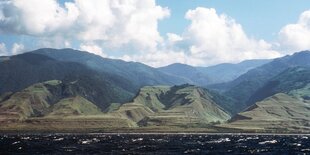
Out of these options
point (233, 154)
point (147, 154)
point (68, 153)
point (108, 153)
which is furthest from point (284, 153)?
point (68, 153)

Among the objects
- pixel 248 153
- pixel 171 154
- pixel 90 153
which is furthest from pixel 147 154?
pixel 248 153

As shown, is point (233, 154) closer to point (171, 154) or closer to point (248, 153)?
point (248, 153)

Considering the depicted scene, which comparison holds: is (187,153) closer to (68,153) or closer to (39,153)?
(68,153)

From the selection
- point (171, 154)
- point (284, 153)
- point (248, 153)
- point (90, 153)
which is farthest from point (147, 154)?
point (284, 153)

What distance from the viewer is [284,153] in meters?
174

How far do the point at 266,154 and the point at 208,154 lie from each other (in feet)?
69.5

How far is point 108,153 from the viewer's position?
563 ft

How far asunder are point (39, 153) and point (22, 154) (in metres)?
7.00

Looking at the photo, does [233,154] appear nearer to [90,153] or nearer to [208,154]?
[208,154]

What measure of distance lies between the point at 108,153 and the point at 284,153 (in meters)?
66.0

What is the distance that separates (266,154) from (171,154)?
114 ft

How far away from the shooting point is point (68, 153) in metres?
171

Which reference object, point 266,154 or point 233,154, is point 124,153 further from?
point 266,154

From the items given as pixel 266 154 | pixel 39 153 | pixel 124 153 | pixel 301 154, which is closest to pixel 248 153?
pixel 266 154
